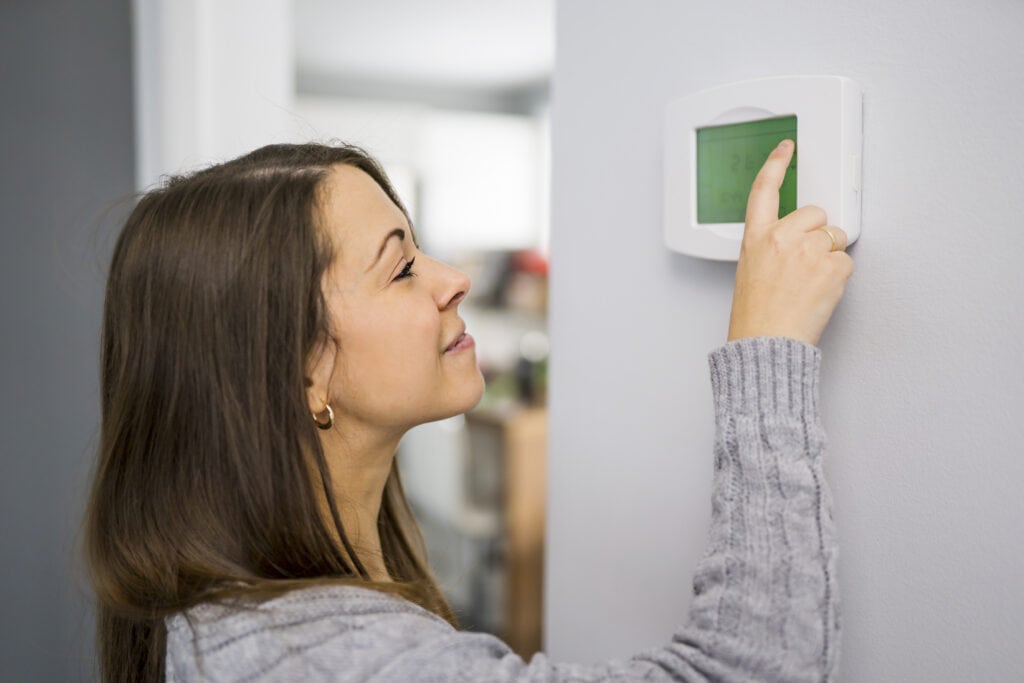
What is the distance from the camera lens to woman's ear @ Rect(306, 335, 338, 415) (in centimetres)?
75

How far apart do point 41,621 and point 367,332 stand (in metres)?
1.19

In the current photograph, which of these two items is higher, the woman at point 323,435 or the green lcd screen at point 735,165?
the green lcd screen at point 735,165

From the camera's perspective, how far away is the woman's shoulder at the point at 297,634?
0.62 meters

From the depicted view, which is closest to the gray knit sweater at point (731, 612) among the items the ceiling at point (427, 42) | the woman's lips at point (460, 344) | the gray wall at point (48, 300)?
the woman's lips at point (460, 344)

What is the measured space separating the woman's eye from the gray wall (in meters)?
0.94

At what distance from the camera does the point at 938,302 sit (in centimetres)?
57

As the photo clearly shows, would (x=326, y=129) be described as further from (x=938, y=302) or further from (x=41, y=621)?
(x=938, y=302)

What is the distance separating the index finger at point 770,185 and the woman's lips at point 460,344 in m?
0.33

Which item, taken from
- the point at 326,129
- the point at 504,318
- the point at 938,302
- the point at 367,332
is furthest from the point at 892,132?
the point at 326,129

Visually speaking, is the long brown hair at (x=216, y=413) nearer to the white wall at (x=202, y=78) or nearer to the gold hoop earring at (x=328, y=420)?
the gold hoop earring at (x=328, y=420)

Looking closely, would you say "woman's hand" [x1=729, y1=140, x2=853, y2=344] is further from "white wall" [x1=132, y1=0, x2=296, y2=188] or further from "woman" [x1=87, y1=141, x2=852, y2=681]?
"white wall" [x1=132, y1=0, x2=296, y2=188]

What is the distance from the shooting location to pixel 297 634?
0.63m

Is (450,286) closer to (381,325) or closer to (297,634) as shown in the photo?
(381,325)

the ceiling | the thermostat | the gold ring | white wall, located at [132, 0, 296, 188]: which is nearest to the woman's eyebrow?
the thermostat
